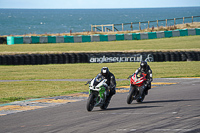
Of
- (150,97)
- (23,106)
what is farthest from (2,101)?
(150,97)

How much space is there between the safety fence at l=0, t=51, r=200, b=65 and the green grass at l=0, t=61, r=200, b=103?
21.2 inches

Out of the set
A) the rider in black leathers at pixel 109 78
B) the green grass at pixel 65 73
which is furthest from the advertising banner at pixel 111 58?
the rider in black leathers at pixel 109 78

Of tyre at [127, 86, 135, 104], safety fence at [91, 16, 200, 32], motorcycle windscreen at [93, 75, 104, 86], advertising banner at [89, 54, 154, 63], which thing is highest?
safety fence at [91, 16, 200, 32]

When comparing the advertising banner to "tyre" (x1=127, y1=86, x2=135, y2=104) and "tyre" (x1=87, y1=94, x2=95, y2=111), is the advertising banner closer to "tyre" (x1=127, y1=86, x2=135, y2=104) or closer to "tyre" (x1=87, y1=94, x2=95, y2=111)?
"tyre" (x1=127, y1=86, x2=135, y2=104)

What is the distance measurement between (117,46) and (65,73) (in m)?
12.5

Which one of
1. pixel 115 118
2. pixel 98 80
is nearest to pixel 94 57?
pixel 98 80

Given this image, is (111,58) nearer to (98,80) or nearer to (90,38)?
(90,38)

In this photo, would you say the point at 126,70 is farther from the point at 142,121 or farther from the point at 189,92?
the point at 142,121

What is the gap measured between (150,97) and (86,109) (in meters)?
3.53

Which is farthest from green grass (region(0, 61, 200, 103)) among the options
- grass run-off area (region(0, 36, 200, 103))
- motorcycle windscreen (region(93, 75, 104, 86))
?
motorcycle windscreen (region(93, 75, 104, 86))

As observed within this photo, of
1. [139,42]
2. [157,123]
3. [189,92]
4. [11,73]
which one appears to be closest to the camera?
[157,123]

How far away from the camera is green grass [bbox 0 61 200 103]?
59.3 ft

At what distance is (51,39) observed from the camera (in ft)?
132

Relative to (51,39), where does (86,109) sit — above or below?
below
